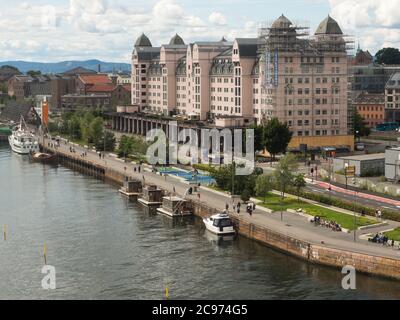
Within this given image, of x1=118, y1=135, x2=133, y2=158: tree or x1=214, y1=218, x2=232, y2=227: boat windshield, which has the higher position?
x1=118, y1=135, x2=133, y2=158: tree

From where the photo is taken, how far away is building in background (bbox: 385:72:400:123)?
14538 cm

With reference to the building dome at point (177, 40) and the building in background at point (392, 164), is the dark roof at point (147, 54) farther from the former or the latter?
the building in background at point (392, 164)

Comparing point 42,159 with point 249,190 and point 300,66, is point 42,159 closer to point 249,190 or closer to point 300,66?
point 300,66

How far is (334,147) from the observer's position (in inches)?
4318

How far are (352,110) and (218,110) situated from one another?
22.1m

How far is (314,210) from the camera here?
64.9m

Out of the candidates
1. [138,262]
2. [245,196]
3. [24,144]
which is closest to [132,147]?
[24,144]

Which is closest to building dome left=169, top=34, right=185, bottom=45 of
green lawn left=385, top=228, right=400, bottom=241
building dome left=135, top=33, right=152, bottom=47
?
building dome left=135, top=33, right=152, bottom=47

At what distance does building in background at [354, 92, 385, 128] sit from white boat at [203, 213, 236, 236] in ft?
292

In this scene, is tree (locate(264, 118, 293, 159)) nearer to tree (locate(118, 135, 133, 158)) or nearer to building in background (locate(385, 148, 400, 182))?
tree (locate(118, 135, 133, 158))

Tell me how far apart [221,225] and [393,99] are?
301ft

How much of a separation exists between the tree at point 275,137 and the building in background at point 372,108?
52674 mm

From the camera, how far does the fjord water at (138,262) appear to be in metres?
48.0

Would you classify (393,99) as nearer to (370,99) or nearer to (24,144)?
(370,99)
